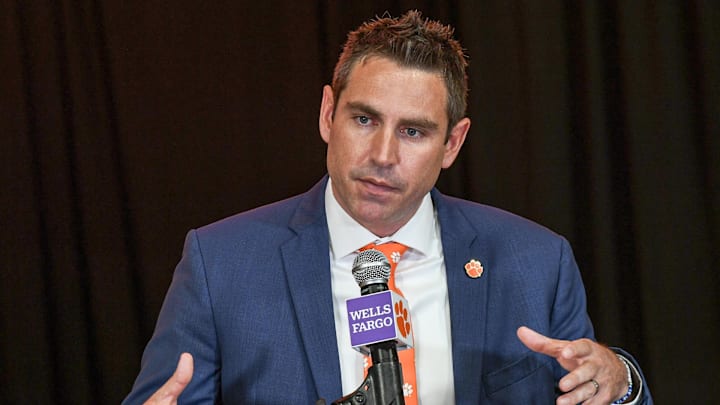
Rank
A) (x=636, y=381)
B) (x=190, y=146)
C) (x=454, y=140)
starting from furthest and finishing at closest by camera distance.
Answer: (x=190, y=146) < (x=454, y=140) < (x=636, y=381)

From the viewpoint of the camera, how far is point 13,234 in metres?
3.74

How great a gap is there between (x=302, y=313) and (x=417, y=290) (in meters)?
0.34

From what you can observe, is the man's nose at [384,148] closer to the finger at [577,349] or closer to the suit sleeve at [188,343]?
the suit sleeve at [188,343]

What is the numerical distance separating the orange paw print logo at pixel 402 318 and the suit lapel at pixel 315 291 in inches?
24.7

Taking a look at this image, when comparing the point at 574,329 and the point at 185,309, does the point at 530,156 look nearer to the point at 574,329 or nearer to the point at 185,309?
the point at 574,329

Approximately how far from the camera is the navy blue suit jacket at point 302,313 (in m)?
2.20

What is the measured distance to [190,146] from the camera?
3.72m

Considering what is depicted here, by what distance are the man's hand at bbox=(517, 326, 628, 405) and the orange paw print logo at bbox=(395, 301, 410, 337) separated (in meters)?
0.41

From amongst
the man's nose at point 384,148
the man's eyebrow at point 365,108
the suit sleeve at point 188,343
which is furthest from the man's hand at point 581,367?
the suit sleeve at point 188,343

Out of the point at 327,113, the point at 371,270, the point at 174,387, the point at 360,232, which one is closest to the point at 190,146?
the point at 327,113

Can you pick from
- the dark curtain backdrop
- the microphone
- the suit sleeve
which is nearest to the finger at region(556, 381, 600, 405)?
the microphone

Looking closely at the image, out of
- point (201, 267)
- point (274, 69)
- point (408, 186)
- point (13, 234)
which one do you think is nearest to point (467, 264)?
point (408, 186)

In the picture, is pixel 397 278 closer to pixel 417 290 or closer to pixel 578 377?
pixel 417 290

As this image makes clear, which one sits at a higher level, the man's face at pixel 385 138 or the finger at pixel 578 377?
the man's face at pixel 385 138
